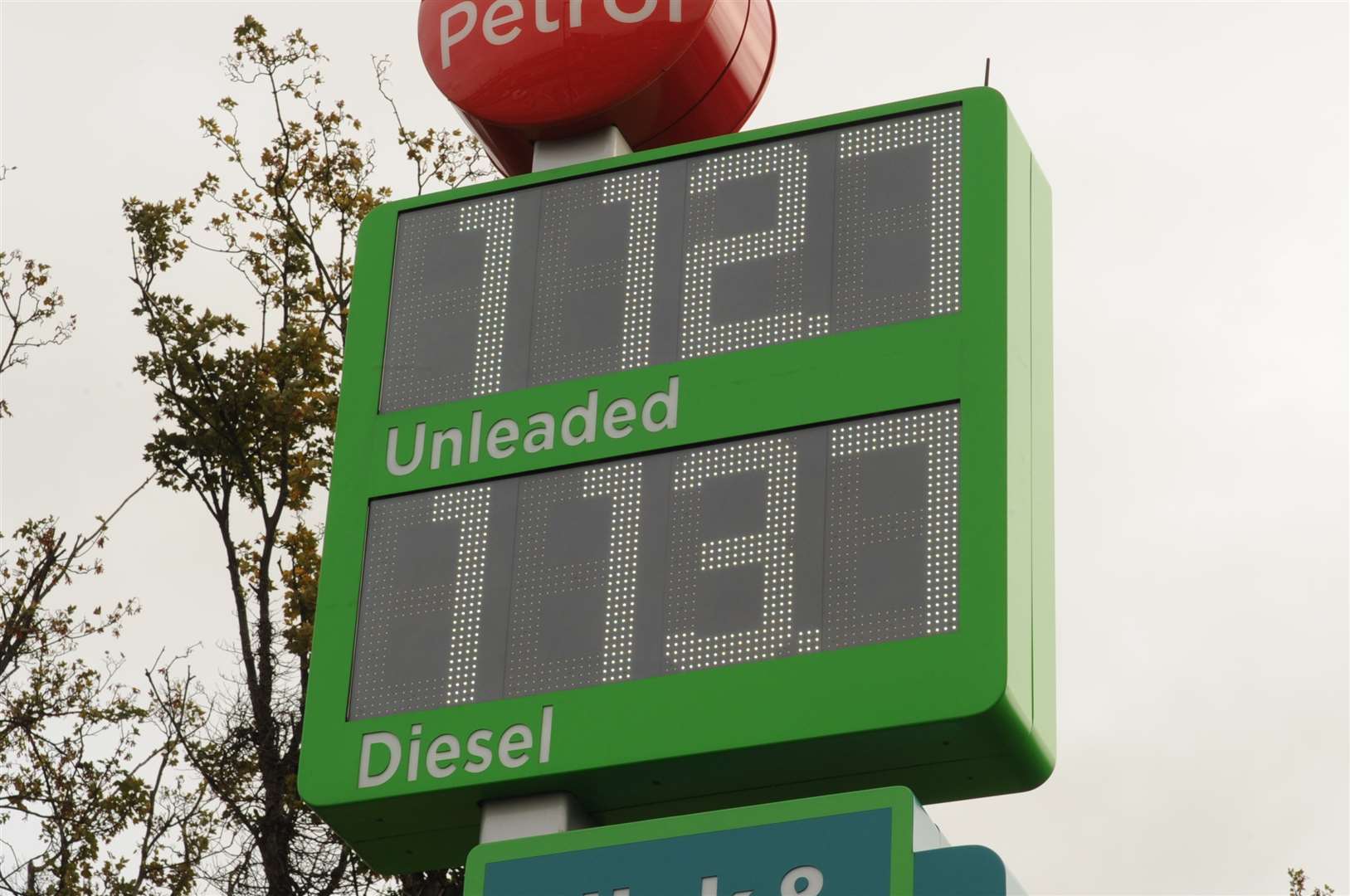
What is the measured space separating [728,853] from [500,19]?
3525 millimetres

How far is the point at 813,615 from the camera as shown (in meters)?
6.83

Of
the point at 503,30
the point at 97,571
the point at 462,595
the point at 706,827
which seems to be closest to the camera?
the point at 706,827

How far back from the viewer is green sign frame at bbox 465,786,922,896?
21.2 feet

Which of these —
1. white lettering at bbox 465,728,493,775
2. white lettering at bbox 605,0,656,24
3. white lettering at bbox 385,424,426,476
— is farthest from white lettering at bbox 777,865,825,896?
white lettering at bbox 605,0,656,24

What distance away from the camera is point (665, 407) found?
7430 millimetres

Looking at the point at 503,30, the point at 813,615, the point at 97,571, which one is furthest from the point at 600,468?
the point at 97,571

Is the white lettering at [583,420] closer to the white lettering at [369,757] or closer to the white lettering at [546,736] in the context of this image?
the white lettering at [546,736]

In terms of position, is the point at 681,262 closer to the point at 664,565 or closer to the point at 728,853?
the point at 664,565

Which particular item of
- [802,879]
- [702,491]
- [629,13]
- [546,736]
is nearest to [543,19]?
[629,13]

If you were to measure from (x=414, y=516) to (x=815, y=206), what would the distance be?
1683 mm

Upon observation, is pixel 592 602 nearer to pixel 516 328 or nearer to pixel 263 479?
pixel 516 328

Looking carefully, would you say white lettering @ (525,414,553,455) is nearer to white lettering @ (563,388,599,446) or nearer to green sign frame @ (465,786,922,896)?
white lettering @ (563,388,599,446)

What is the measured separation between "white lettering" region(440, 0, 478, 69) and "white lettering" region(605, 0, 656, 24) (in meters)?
0.56

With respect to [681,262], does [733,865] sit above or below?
below
